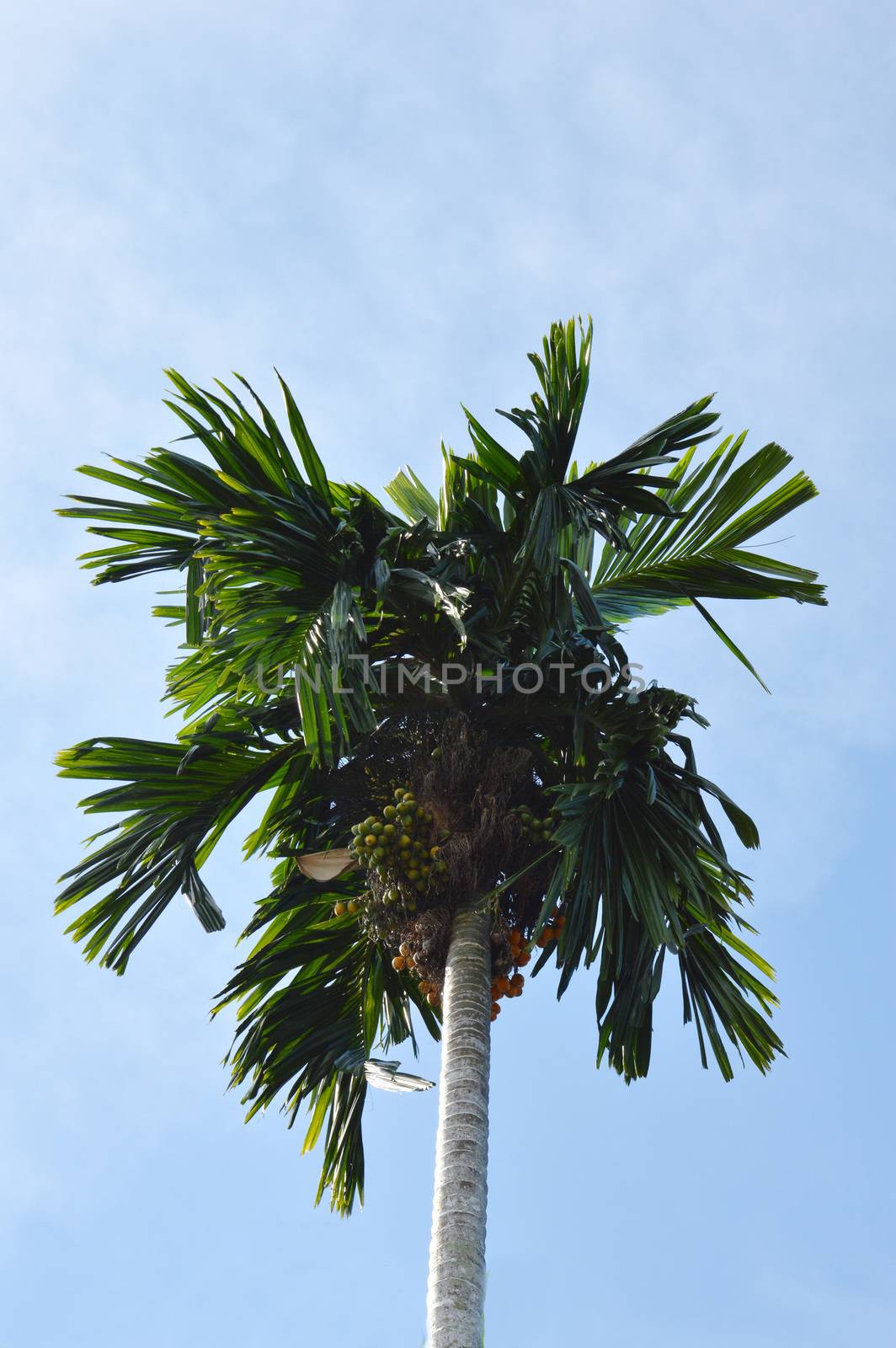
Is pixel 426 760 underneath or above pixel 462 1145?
above

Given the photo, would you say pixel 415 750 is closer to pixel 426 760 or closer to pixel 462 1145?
pixel 426 760

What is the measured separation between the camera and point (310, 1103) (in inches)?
331

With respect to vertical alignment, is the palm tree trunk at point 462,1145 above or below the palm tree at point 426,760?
below

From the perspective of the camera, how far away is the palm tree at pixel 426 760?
7059 millimetres

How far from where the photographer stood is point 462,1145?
21.0 feet

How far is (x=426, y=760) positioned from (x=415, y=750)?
0.15 meters

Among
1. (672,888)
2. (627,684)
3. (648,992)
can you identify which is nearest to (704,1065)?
(648,992)

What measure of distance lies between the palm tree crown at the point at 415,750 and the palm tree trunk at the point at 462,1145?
270mm

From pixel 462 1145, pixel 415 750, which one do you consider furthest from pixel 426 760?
pixel 462 1145

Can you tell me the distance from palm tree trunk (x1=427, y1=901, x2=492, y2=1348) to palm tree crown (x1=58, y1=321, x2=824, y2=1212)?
0.27 m

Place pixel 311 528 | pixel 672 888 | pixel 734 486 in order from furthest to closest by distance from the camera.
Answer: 1. pixel 734 486
2. pixel 311 528
3. pixel 672 888

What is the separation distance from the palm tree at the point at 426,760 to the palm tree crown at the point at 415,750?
16 millimetres

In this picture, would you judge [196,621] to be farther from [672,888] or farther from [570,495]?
[672,888]

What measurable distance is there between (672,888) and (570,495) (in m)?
1.94
